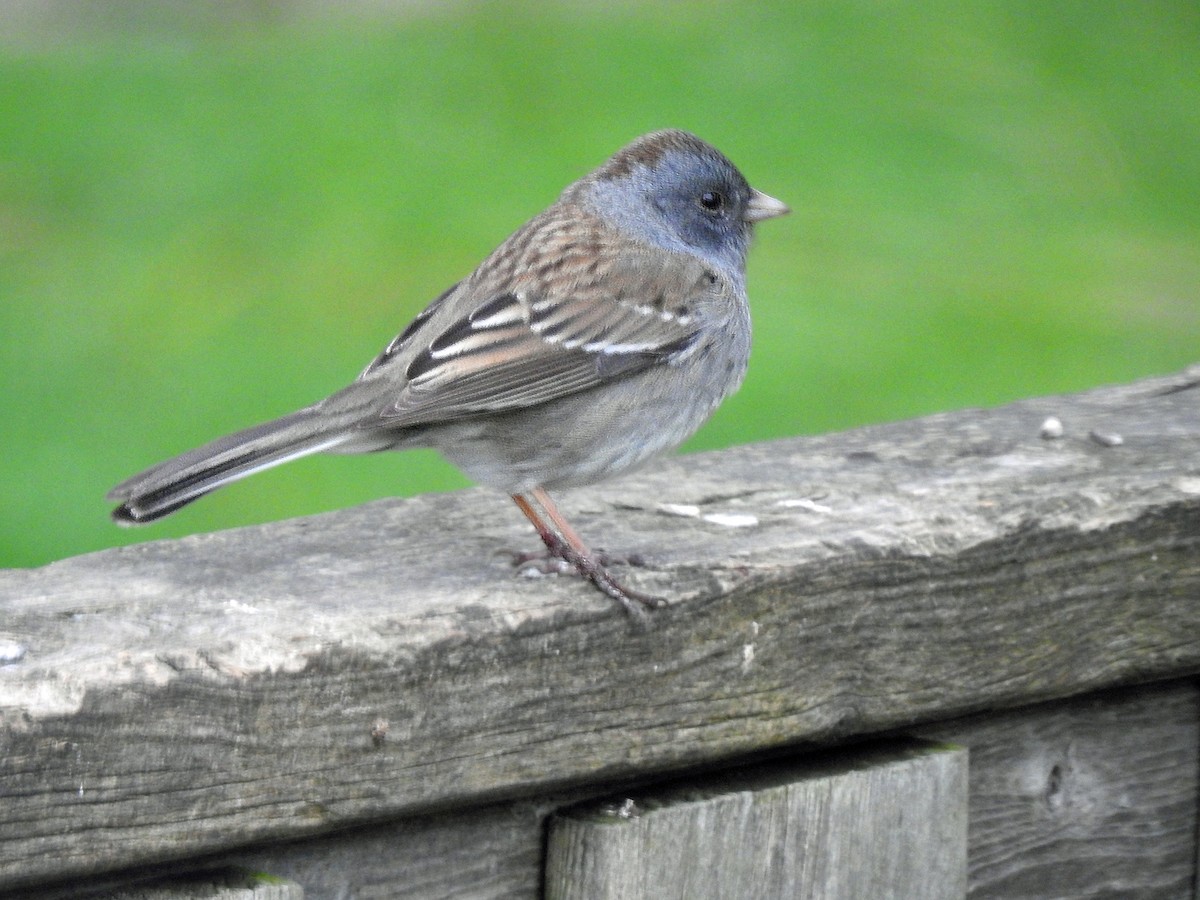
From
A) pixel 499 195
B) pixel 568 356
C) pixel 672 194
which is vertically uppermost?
pixel 499 195

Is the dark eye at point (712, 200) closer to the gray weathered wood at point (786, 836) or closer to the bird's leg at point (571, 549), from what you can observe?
the bird's leg at point (571, 549)

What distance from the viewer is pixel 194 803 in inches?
66.1

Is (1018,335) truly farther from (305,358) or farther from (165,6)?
(165,6)

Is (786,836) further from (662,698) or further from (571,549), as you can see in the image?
(571,549)

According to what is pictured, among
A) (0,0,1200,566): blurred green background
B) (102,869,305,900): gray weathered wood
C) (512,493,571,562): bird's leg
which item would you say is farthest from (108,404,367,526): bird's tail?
(0,0,1200,566): blurred green background

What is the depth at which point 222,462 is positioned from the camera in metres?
2.51

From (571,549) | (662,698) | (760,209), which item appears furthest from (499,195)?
(662,698)

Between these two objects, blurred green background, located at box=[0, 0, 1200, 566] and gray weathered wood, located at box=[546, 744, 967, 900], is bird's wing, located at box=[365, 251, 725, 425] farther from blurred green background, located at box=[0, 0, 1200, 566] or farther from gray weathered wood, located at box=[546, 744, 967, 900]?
blurred green background, located at box=[0, 0, 1200, 566]

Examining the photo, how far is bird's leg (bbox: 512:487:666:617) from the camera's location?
202 cm

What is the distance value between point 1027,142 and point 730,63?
5.23 feet

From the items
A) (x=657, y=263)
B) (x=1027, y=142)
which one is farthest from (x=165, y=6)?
(x=657, y=263)

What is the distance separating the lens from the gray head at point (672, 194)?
136 inches

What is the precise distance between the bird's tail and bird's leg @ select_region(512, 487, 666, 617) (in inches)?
12.4

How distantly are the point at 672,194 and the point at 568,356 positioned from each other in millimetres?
606
